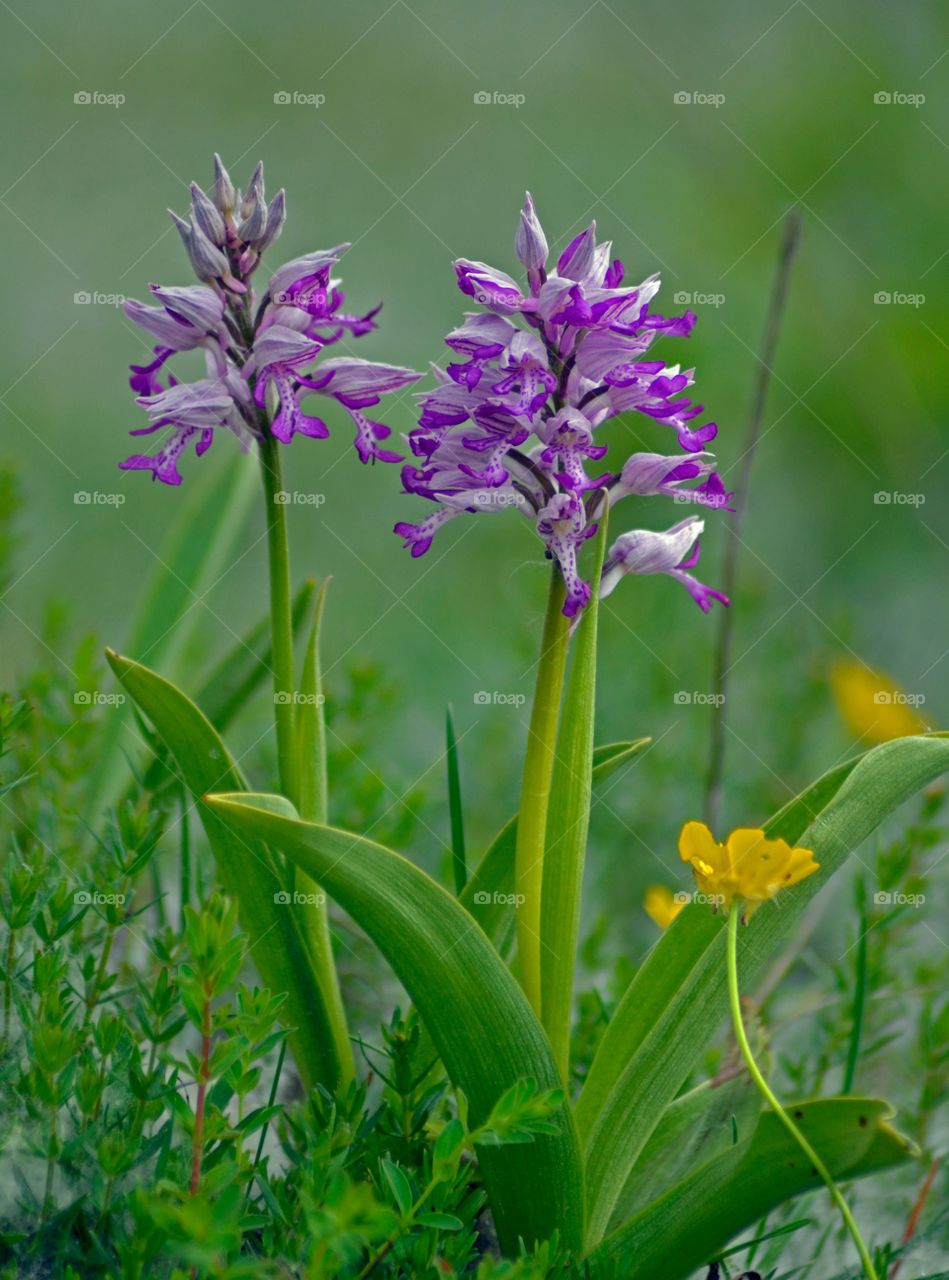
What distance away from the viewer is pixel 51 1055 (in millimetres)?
768

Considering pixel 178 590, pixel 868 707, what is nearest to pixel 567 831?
pixel 178 590

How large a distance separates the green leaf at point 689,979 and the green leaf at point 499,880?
0.48ft

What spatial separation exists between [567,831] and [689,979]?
0.15 m

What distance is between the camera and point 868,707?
203 centimetres

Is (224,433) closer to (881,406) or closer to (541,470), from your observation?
(881,406)

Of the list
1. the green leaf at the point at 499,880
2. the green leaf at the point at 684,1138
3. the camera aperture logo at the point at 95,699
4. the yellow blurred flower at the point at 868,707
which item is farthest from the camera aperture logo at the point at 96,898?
the yellow blurred flower at the point at 868,707

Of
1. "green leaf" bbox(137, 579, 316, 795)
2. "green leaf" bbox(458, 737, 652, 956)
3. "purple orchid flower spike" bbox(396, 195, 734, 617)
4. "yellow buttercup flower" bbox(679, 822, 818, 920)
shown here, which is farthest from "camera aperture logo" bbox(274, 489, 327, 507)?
"yellow buttercup flower" bbox(679, 822, 818, 920)

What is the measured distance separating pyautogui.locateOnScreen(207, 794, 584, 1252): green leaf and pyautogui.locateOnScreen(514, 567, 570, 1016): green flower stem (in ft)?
0.31

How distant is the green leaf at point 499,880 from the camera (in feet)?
3.60

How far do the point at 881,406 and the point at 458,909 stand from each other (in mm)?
2570

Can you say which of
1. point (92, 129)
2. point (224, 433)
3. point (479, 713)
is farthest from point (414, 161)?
point (479, 713)

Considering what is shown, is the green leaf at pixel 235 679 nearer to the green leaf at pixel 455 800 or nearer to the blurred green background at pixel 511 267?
the green leaf at pixel 455 800

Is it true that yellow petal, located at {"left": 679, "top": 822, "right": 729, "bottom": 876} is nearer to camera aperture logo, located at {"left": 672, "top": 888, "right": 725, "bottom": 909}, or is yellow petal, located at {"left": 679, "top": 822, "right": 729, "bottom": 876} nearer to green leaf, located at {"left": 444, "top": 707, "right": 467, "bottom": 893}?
camera aperture logo, located at {"left": 672, "top": 888, "right": 725, "bottom": 909}

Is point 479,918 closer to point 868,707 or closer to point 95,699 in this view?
point 95,699
